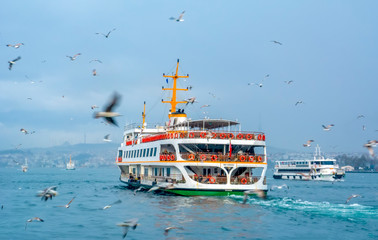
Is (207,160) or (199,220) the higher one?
(207,160)

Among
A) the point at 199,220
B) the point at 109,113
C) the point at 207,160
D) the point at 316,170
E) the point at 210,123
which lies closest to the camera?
the point at 109,113

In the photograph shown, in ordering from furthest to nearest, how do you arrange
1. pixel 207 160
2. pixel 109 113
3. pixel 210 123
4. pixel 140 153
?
pixel 140 153 < pixel 210 123 < pixel 207 160 < pixel 109 113

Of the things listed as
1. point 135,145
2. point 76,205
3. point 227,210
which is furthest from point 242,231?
point 135,145

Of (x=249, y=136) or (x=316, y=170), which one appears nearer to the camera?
(x=249, y=136)

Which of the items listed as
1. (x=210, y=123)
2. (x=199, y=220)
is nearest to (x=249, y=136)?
(x=210, y=123)

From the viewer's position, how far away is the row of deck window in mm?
43197

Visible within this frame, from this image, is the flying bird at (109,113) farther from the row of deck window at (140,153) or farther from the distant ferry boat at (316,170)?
the distant ferry boat at (316,170)

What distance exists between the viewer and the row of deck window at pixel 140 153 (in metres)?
43.2

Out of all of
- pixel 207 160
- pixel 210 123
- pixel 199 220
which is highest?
pixel 210 123

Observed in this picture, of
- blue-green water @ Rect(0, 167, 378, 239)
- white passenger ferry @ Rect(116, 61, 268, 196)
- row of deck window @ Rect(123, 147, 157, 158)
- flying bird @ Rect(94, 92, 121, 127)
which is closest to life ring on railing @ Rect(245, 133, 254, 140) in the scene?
white passenger ferry @ Rect(116, 61, 268, 196)

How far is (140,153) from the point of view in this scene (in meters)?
48.0

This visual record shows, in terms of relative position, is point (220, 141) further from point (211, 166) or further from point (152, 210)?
point (152, 210)

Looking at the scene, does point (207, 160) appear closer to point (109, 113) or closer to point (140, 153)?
point (140, 153)

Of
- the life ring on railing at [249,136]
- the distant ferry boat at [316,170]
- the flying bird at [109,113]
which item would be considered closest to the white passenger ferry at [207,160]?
the life ring on railing at [249,136]
